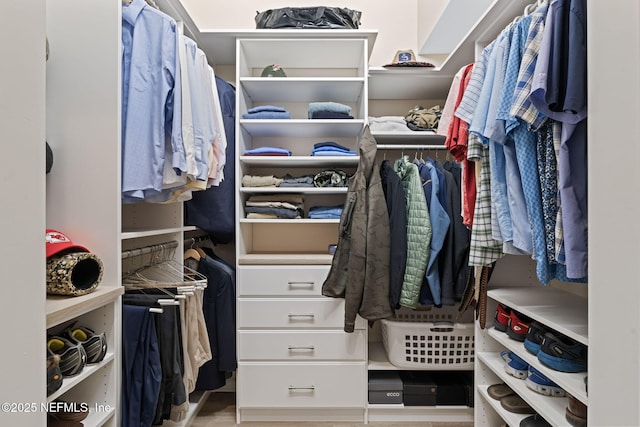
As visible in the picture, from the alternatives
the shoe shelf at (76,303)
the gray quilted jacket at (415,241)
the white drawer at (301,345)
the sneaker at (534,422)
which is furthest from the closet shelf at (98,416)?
the sneaker at (534,422)

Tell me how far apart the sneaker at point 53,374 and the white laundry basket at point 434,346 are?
1523 millimetres

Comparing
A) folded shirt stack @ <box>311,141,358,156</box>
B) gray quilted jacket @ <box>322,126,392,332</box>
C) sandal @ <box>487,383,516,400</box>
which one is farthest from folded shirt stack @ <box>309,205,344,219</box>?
sandal @ <box>487,383,516,400</box>

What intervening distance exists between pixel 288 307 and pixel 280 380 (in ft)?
1.26

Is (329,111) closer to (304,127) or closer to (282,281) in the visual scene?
(304,127)

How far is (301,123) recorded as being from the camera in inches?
83.8

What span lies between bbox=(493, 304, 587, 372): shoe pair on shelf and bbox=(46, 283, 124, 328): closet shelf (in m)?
1.40

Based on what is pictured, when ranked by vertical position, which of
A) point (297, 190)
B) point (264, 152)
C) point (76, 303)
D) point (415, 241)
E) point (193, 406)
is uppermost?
point (264, 152)

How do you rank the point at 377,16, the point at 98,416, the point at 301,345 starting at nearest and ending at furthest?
the point at 98,416
the point at 301,345
the point at 377,16

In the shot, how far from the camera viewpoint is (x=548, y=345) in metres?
1.25

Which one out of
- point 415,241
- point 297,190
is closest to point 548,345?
point 415,241

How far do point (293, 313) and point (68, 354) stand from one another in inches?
43.4

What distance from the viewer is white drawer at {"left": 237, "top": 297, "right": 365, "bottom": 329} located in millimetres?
2037
